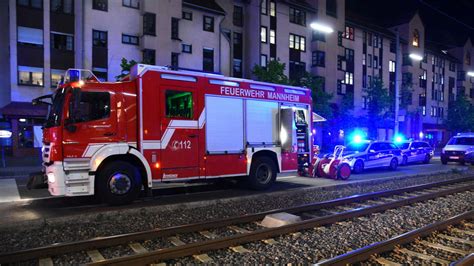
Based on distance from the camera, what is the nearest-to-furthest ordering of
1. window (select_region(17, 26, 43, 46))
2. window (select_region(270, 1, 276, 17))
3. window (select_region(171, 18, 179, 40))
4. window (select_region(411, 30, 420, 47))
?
window (select_region(17, 26, 43, 46)), window (select_region(171, 18, 179, 40)), window (select_region(270, 1, 276, 17)), window (select_region(411, 30, 420, 47))

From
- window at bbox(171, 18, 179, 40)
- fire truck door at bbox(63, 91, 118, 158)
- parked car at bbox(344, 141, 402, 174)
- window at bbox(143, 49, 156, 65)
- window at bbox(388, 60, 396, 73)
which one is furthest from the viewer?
window at bbox(388, 60, 396, 73)

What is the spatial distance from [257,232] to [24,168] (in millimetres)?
18222

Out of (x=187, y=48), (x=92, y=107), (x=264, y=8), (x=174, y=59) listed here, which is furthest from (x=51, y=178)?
(x=264, y=8)

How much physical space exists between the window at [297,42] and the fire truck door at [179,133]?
Result: 105 ft

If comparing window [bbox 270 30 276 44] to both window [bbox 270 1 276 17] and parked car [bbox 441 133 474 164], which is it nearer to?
window [bbox 270 1 276 17]

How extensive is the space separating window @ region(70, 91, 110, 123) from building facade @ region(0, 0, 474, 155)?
655 cm

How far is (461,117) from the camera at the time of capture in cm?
5572

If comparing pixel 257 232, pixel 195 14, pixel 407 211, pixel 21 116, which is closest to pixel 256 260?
pixel 257 232

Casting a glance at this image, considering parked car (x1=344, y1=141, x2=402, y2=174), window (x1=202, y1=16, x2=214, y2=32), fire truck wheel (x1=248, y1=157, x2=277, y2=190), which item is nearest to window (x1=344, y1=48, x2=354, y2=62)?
window (x1=202, y1=16, x2=214, y2=32)

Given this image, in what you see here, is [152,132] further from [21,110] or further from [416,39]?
[416,39]

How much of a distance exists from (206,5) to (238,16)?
4830mm

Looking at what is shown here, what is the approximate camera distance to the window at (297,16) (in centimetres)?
4077

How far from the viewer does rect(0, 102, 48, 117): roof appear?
25872mm

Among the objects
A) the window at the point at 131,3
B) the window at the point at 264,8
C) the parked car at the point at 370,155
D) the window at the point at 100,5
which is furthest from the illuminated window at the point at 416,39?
the window at the point at 100,5
